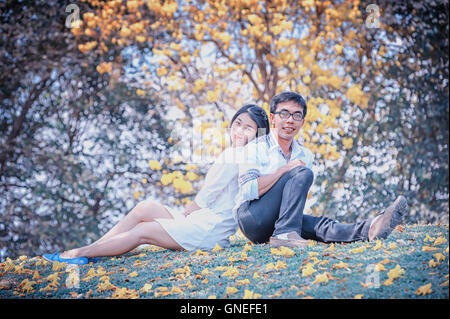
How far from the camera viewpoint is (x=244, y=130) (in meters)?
2.99

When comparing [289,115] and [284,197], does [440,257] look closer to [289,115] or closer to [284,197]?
[284,197]

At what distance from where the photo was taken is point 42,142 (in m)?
5.52

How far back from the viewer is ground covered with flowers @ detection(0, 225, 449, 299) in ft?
6.53

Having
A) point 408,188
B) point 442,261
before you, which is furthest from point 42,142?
point 442,261

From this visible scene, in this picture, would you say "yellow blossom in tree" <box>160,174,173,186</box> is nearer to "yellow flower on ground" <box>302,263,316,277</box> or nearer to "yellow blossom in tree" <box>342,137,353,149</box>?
"yellow blossom in tree" <box>342,137,353,149</box>

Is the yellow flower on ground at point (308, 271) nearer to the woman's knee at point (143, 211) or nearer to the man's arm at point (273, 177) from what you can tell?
the man's arm at point (273, 177)

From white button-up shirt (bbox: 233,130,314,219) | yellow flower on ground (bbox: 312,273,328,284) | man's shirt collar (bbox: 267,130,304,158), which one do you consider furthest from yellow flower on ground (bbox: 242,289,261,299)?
man's shirt collar (bbox: 267,130,304,158)

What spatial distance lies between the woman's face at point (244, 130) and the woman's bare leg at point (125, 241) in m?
0.73

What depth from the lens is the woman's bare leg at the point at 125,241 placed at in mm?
2768

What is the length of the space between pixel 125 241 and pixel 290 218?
976 mm

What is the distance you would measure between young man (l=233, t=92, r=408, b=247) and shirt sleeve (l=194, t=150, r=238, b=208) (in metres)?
0.14

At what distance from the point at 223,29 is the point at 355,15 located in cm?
144

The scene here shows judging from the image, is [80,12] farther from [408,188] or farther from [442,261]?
[442,261]

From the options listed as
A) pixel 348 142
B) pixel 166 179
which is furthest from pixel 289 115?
pixel 166 179
